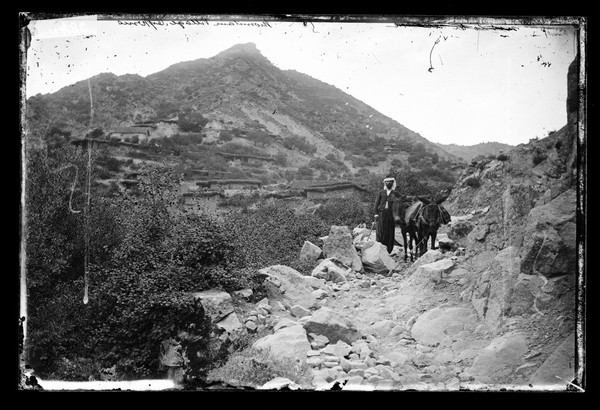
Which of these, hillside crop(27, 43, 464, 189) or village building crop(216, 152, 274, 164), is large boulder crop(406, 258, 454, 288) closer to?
hillside crop(27, 43, 464, 189)

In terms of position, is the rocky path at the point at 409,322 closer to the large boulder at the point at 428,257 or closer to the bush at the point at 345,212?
the large boulder at the point at 428,257

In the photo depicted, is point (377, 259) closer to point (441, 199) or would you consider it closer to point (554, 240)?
point (441, 199)

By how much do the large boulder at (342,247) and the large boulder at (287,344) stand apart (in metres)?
1.21

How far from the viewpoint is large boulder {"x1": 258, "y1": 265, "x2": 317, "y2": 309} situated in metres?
6.26

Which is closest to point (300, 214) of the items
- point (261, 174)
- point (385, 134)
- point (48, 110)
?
point (261, 174)

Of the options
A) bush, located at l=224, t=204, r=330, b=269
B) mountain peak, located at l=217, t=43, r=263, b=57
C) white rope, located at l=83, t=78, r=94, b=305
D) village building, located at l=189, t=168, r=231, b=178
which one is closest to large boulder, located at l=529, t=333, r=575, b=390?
bush, located at l=224, t=204, r=330, b=269

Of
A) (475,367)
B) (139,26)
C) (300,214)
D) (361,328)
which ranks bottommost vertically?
(475,367)

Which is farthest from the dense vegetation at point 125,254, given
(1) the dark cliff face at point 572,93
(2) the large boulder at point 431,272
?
(1) the dark cliff face at point 572,93

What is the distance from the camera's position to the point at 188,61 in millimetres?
6312

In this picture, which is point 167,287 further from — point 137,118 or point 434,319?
point 434,319

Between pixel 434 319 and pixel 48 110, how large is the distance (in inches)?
236

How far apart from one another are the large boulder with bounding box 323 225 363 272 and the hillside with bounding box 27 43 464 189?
0.83 m

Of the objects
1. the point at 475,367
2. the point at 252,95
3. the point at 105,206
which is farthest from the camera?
the point at 252,95

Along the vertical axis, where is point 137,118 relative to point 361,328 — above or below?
above
